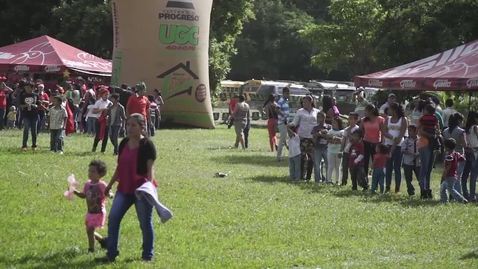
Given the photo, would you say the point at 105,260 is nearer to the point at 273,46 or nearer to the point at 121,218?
the point at 121,218

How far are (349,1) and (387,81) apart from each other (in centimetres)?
2763

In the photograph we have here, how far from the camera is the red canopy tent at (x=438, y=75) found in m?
18.4

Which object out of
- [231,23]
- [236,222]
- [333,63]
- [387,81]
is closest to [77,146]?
[387,81]

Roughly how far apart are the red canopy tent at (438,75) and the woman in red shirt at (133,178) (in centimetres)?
1003

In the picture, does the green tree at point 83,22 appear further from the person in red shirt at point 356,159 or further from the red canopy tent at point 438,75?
the person in red shirt at point 356,159

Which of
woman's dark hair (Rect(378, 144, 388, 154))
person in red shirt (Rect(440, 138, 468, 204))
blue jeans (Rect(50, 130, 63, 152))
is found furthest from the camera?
blue jeans (Rect(50, 130, 63, 152))

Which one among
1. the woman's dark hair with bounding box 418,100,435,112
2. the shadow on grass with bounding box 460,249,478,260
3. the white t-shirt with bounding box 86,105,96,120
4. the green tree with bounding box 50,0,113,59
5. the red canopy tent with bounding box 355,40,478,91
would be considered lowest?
the shadow on grass with bounding box 460,249,478,260

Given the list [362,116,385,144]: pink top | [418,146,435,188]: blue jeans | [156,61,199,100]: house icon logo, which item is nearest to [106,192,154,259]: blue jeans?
[418,146,435,188]: blue jeans

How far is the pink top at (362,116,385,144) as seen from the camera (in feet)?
55.9

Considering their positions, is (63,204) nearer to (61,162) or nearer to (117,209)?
(117,209)

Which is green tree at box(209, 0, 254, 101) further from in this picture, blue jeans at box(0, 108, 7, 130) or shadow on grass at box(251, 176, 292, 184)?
shadow on grass at box(251, 176, 292, 184)

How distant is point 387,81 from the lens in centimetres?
2011

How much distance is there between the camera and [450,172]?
15.8m

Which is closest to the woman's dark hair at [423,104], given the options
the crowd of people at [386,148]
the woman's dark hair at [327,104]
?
the crowd of people at [386,148]
